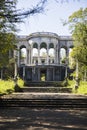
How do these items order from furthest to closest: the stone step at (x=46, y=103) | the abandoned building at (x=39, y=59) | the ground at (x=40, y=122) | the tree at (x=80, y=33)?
the abandoned building at (x=39, y=59) < the tree at (x=80, y=33) < the stone step at (x=46, y=103) < the ground at (x=40, y=122)

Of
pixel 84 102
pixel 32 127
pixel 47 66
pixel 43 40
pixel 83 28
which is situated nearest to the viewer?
pixel 32 127

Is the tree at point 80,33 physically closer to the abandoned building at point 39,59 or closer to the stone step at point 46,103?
the stone step at point 46,103

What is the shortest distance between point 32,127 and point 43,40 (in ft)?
189

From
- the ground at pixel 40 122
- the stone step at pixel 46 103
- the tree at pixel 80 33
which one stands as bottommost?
the stone step at pixel 46 103

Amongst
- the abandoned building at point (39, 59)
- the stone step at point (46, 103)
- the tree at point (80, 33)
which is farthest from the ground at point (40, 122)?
the abandoned building at point (39, 59)

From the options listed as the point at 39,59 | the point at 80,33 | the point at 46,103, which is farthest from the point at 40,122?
the point at 39,59

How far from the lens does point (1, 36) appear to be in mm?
20406

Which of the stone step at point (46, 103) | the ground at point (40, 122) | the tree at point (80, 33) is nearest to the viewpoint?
the ground at point (40, 122)

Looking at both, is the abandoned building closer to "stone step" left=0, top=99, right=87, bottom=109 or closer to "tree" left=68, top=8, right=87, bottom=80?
"tree" left=68, top=8, right=87, bottom=80

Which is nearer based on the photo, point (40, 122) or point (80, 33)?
point (40, 122)

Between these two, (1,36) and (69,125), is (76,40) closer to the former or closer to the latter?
(1,36)

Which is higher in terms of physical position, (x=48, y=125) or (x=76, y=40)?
(x=76, y=40)

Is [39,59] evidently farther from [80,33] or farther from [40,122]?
[40,122]

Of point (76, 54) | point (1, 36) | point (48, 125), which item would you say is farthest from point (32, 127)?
point (76, 54)
